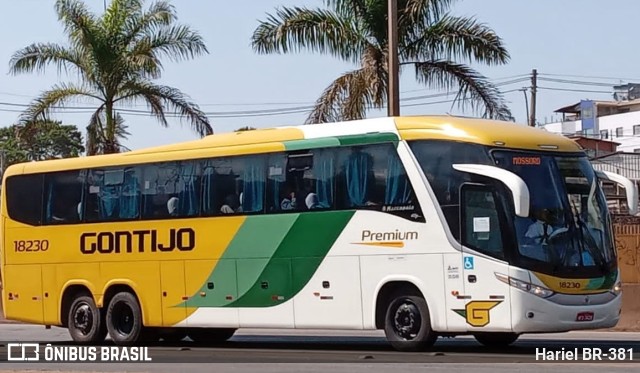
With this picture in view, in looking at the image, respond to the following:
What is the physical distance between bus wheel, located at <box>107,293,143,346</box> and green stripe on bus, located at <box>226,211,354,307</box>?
8.88 feet

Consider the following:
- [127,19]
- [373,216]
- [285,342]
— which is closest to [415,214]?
[373,216]

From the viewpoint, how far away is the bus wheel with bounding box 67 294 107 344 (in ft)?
74.0

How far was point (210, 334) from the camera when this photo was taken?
23172 mm

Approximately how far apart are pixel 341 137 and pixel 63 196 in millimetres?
6772

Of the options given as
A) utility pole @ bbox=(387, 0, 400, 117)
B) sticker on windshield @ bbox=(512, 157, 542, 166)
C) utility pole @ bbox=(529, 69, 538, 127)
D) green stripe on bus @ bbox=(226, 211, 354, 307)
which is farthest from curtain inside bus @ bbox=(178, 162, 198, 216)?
utility pole @ bbox=(529, 69, 538, 127)

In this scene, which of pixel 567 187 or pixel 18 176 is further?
pixel 18 176

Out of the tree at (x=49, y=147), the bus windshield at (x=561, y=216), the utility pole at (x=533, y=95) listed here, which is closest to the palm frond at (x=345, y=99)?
the bus windshield at (x=561, y=216)

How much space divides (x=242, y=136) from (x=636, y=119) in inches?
2999

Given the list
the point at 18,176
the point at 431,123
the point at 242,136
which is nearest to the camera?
the point at 431,123

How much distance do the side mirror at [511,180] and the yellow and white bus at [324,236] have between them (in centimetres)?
2

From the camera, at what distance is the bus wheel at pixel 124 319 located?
22.0 meters

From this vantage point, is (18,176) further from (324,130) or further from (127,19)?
(127,19)

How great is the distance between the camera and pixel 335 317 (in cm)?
1903

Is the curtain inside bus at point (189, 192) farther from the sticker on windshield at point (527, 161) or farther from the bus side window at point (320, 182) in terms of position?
the sticker on windshield at point (527, 161)
